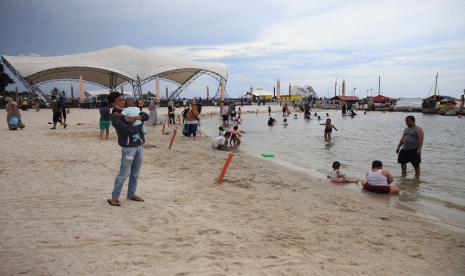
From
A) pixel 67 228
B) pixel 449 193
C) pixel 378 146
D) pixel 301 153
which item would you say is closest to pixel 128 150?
pixel 67 228

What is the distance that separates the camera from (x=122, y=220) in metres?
4.71

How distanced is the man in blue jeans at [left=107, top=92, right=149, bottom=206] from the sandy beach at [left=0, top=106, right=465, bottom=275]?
17.8 inches

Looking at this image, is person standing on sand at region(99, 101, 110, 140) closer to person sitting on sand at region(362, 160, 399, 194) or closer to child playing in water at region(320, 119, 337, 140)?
person sitting on sand at region(362, 160, 399, 194)

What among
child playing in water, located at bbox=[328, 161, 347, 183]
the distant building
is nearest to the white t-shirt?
child playing in water, located at bbox=[328, 161, 347, 183]

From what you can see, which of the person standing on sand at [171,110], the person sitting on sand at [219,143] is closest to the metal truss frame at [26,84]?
the person standing on sand at [171,110]

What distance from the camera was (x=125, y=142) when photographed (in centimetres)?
503

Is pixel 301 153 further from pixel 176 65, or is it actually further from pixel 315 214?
pixel 176 65

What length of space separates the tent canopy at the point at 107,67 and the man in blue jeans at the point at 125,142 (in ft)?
156

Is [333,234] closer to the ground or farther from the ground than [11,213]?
closer to the ground

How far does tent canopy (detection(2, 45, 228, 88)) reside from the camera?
4881 centimetres

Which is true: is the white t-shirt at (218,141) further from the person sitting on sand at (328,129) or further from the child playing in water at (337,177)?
the person sitting on sand at (328,129)

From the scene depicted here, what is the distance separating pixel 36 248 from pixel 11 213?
4.65 feet

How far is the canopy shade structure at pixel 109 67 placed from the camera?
4872cm

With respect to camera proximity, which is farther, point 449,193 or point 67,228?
point 449,193
